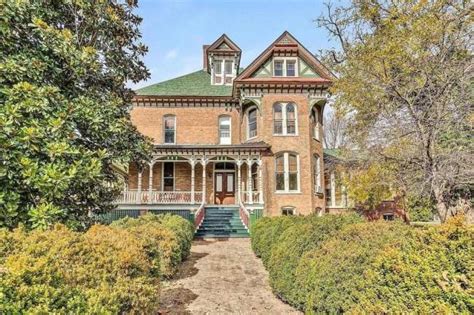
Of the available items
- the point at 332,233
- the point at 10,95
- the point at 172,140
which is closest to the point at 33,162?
the point at 10,95

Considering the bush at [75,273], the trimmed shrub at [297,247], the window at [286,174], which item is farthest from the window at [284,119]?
the bush at [75,273]

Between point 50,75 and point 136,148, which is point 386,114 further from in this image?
point 50,75

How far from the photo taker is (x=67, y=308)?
2463 millimetres

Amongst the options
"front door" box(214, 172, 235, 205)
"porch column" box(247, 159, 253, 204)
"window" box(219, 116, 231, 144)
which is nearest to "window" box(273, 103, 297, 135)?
"porch column" box(247, 159, 253, 204)

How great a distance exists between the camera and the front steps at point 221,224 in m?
15.6

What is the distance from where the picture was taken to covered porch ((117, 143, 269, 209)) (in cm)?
1805

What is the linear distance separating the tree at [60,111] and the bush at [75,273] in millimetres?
1353

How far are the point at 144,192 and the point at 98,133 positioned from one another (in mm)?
12880

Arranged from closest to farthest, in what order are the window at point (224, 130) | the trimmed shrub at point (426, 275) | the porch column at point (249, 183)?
the trimmed shrub at point (426, 275) < the porch column at point (249, 183) < the window at point (224, 130)

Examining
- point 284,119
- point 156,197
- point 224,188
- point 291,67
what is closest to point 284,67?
point 291,67

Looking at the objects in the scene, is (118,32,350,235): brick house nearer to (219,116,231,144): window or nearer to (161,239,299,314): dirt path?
(219,116,231,144): window

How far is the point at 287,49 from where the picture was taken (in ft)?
64.4

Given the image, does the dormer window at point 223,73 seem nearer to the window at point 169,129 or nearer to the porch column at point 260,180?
the window at point 169,129

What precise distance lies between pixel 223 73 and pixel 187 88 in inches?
118
